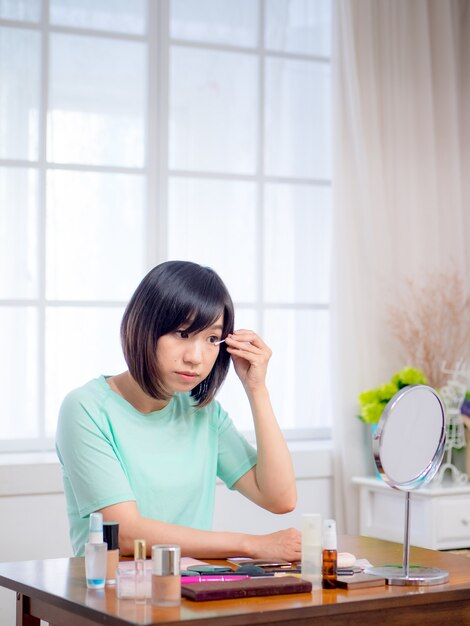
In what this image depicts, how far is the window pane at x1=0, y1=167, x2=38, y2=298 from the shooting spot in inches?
134

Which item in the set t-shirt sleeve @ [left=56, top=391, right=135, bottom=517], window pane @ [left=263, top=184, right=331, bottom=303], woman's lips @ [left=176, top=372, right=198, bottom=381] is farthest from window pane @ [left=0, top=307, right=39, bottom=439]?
woman's lips @ [left=176, top=372, right=198, bottom=381]

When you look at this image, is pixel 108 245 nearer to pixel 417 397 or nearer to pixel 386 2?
pixel 386 2

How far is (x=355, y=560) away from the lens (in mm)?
1991

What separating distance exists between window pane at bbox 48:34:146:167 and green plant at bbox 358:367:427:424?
3.87ft

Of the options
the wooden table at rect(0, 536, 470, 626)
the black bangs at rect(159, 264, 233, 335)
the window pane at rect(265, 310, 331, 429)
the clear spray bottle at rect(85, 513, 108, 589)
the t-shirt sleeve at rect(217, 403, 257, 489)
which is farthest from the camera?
the window pane at rect(265, 310, 331, 429)

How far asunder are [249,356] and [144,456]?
0.34 meters

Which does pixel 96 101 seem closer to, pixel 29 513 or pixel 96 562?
pixel 29 513

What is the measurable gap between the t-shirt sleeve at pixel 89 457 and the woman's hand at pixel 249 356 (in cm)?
36

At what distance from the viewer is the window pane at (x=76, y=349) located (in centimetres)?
347

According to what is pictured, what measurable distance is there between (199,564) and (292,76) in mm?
2396

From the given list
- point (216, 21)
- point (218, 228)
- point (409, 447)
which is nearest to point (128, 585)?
point (409, 447)

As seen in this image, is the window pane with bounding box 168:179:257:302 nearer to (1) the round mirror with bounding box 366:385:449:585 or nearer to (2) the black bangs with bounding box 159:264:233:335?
(2) the black bangs with bounding box 159:264:233:335

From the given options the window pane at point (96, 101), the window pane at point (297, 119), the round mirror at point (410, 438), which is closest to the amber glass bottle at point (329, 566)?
the round mirror at point (410, 438)

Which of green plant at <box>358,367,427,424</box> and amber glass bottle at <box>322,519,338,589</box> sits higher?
green plant at <box>358,367,427,424</box>
